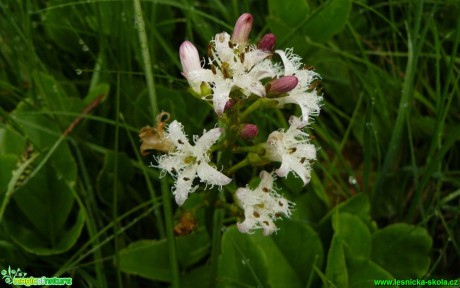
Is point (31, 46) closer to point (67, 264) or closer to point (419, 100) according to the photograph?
point (67, 264)

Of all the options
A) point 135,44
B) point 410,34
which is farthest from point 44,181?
point 410,34

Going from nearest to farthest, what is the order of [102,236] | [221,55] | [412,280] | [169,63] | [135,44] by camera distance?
[221,55], [412,280], [102,236], [135,44], [169,63]

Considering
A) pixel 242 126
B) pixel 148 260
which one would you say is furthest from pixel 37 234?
pixel 242 126

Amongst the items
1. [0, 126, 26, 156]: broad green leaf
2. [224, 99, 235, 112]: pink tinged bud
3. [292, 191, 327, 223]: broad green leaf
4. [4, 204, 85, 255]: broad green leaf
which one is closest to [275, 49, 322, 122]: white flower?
[224, 99, 235, 112]: pink tinged bud

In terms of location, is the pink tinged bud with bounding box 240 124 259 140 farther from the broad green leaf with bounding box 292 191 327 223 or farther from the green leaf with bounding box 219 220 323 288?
the broad green leaf with bounding box 292 191 327 223

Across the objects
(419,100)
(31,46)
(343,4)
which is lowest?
(419,100)

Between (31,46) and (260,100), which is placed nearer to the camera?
(260,100)

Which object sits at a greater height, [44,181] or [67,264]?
[44,181]

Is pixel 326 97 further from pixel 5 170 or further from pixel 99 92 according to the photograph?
pixel 5 170
